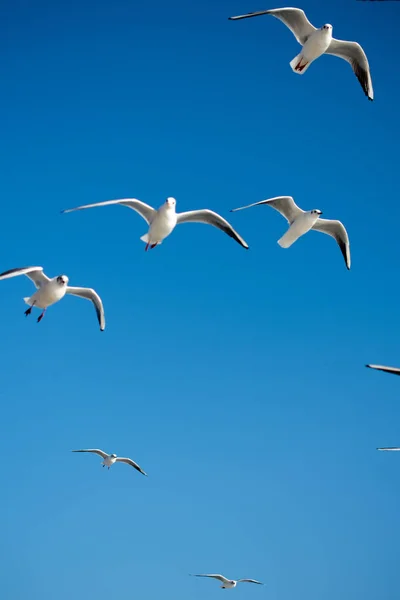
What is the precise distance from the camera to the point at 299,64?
16.0 m

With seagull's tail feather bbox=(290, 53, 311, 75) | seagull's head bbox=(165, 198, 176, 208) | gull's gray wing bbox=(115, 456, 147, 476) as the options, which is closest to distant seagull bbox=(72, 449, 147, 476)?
gull's gray wing bbox=(115, 456, 147, 476)

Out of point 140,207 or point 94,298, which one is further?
point 94,298

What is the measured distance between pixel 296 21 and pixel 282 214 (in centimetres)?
395

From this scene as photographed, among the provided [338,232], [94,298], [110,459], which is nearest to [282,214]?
[338,232]

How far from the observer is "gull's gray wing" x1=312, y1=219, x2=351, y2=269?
18016 millimetres

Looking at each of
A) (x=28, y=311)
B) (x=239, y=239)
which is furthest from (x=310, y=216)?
(x=28, y=311)

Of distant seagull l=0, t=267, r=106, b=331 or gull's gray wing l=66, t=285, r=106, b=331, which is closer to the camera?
distant seagull l=0, t=267, r=106, b=331

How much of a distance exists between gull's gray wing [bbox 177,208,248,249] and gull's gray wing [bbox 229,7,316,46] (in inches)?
155

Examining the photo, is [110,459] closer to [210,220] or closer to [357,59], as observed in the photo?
[210,220]

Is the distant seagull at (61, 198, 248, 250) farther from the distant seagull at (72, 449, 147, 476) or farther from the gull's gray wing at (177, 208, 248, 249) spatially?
the distant seagull at (72, 449, 147, 476)

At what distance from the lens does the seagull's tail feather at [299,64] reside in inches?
628

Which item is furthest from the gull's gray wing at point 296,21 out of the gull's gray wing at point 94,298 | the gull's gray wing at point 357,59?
the gull's gray wing at point 94,298

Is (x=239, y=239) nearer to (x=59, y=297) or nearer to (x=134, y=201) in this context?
(x=134, y=201)

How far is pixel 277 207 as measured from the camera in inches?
675
